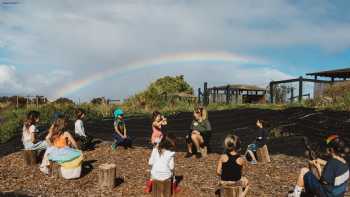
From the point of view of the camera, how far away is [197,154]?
38.6 ft

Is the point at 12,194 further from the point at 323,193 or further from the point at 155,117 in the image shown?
the point at 323,193

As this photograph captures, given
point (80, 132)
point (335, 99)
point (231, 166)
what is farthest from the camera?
point (335, 99)

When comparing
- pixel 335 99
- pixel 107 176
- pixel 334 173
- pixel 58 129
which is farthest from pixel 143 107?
pixel 334 173

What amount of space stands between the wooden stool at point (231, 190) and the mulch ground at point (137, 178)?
4.69 feet

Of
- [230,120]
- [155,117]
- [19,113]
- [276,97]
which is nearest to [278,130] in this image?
[230,120]

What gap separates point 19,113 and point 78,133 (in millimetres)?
14389

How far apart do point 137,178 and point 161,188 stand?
1.86 meters

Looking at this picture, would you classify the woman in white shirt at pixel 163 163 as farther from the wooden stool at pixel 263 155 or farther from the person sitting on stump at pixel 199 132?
the wooden stool at pixel 263 155

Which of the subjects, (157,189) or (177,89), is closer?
(157,189)

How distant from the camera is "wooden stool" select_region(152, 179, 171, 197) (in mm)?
8305

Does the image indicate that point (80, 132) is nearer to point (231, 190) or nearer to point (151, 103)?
point (231, 190)

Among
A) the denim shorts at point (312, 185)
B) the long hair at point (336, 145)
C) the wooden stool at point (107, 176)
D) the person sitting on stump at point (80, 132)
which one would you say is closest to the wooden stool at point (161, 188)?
the wooden stool at point (107, 176)

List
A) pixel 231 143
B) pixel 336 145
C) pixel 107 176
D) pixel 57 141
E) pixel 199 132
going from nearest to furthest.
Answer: pixel 336 145 < pixel 231 143 < pixel 107 176 < pixel 57 141 < pixel 199 132

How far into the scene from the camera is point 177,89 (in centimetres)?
5084
